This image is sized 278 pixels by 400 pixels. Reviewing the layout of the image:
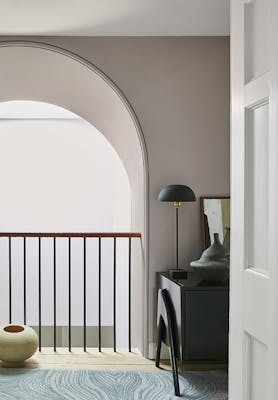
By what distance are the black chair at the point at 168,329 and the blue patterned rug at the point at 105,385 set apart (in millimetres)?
157

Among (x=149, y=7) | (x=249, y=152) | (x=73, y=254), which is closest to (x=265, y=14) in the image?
(x=249, y=152)

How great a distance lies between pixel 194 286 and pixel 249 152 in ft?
7.48

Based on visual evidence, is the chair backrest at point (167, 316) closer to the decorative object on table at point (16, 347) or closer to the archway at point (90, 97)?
the archway at point (90, 97)

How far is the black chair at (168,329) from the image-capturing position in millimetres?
3863

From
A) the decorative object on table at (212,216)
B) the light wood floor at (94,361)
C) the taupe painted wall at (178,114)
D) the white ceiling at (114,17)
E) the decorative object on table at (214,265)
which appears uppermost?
the white ceiling at (114,17)

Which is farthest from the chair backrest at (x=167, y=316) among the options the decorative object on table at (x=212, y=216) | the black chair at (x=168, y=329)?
the decorative object on table at (x=212, y=216)

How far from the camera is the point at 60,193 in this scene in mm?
7543

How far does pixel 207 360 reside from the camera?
383 cm

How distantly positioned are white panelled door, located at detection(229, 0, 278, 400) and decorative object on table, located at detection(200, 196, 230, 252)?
286cm

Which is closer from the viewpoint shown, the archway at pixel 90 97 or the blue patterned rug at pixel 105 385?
the blue patterned rug at pixel 105 385

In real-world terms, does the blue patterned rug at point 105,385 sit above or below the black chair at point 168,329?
below

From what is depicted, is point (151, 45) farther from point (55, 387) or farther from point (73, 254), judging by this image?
point (73, 254)

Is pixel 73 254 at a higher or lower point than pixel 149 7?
lower

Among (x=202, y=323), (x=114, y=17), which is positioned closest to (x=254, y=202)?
(x=202, y=323)
